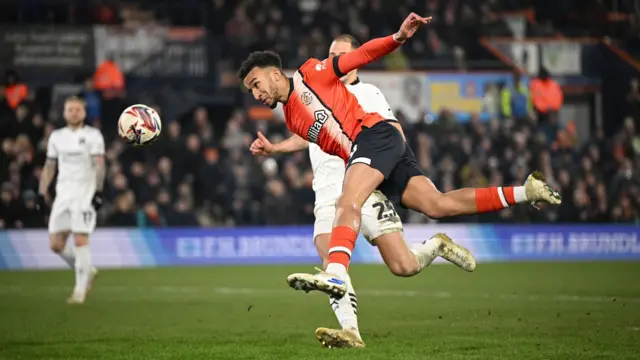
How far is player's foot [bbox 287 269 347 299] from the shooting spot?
7.31 m

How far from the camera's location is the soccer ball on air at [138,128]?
10.1 meters

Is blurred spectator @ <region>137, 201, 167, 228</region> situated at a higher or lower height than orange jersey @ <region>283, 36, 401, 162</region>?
lower

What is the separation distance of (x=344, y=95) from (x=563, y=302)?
5.14 meters

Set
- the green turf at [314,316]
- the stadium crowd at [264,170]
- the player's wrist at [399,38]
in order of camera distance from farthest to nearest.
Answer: the stadium crowd at [264,170], the green turf at [314,316], the player's wrist at [399,38]

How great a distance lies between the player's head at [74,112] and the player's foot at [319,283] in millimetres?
6821

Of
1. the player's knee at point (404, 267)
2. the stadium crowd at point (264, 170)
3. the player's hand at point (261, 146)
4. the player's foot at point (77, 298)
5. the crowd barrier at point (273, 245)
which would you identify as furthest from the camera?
the stadium crowd at point (264, 170)

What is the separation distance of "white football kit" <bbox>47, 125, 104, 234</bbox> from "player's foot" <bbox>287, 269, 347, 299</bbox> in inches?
260

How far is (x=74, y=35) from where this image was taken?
72.9ft

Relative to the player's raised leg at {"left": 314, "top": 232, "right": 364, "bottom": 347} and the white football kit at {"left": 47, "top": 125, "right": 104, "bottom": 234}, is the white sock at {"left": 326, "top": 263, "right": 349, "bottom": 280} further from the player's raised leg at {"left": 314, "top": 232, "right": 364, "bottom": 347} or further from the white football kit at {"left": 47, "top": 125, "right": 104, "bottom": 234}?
the white football kit at {"left": 47, "top": 125, "right": 104, "bottom": 234}

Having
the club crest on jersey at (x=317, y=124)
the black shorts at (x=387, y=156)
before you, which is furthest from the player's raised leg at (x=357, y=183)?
the club crest on jersey at (x=317, y=124)

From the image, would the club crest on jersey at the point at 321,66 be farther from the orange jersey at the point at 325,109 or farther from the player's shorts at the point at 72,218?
the player's shorts at the point at 72,218

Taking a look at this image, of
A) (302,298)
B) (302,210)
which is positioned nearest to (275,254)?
(302,210)

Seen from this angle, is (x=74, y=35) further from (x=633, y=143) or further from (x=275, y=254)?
(x=633, y=143)

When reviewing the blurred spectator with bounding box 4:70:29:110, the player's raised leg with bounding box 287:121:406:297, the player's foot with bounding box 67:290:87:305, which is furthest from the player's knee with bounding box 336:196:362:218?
the blurred spectator with bounding box 4:70:29:110
